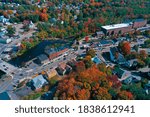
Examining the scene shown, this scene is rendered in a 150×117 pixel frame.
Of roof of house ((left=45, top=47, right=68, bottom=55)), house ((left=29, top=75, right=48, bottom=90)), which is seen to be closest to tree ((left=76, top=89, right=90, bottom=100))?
house ((left=29, top=75, right=48, bottom=90))

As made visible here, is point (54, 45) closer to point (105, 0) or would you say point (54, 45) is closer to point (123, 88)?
point (123, 88)

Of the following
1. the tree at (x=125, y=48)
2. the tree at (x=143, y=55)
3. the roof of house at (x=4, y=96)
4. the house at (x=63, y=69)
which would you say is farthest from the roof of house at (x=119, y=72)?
the roof of house at (x=4, y=96)

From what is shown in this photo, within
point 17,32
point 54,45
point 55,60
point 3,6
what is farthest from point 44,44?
point 3,6

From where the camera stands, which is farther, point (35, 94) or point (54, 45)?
point (54, 45)

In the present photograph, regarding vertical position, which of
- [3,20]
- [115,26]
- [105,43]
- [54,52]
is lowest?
[105,43]

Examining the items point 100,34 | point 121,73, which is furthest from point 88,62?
point 100,34

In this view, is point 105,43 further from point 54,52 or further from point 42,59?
point 42,59

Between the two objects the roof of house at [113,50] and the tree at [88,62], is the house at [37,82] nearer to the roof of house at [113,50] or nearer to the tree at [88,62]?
the tree at [88,62]
